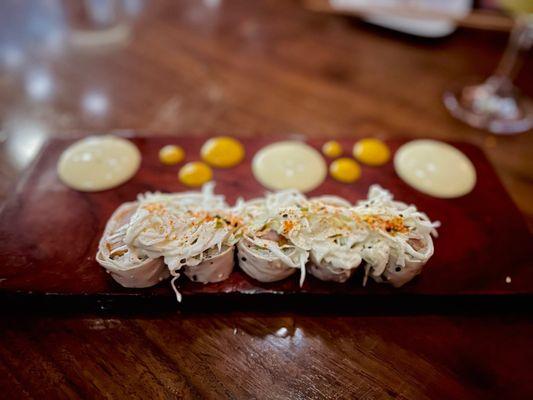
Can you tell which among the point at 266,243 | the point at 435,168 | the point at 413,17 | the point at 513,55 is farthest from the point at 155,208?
the point at 513,55

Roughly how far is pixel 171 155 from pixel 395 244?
1.08 meters

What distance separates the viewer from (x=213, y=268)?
1.45 meters

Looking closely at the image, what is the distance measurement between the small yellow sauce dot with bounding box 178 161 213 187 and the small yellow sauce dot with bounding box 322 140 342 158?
0.56 m

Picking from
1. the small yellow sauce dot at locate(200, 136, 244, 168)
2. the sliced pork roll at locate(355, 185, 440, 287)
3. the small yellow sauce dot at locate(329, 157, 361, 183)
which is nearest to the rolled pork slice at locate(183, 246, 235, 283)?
the sliced pork roll at locate(355, 185, 440, 287)

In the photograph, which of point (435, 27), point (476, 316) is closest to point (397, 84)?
point (435, 27)

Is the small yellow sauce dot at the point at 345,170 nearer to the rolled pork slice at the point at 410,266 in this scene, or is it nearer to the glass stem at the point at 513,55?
the rolled pork slice at the point at 410,266

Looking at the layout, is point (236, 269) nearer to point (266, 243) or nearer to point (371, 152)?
point (266, 243)

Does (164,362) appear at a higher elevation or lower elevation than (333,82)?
lower

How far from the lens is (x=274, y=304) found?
1.55 meters

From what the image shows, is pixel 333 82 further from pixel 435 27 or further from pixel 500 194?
pixel 500 194

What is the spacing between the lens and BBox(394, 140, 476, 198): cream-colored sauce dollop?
1.94 meters

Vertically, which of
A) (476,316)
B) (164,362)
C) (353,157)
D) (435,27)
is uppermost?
(435,27)

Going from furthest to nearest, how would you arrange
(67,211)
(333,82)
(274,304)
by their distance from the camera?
(333,82) < (67,211) < (274,304)

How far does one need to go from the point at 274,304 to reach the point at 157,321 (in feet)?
1.39
